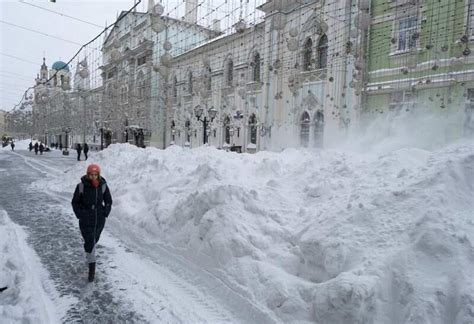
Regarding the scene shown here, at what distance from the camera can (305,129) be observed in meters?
20.6

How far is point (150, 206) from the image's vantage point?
792cm

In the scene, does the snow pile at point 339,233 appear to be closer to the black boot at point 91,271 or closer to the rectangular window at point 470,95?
the black boot at point 91,271

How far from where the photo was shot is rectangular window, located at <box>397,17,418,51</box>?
566 inches

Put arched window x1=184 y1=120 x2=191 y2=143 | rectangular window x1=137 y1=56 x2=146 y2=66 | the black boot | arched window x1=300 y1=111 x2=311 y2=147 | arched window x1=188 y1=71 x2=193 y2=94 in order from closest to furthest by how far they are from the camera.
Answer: the black boot < arched window x1=300 y1=111 x2=311 y2=147 < arched window x1=188 y1=71 x2=193 y2=94 < arched window x1=184 y1=120 x2=191 y2=143 < rectangular window x1=137 y1=56 x2=146 y2=66

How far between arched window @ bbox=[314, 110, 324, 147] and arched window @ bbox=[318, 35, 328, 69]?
263cm

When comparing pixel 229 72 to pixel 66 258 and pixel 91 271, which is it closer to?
pixel 66 258

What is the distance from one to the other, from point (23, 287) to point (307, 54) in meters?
18.5

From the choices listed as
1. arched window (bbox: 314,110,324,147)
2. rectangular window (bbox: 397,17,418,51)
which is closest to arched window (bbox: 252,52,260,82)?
arched window (bbox: 314,110,324,147)

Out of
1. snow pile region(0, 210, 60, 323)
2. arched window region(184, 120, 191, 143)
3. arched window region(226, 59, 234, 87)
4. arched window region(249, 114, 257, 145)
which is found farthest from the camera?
arched window region(184, 120, 191, 143)

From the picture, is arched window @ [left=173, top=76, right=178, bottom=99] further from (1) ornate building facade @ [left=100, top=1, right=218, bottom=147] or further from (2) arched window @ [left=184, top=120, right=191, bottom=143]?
(2) arched window @ [left=184, top=120, right=191, bottom=143]

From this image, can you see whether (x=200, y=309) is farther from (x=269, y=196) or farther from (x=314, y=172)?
(x=314, y=172)

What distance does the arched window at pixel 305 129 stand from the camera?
20328mm

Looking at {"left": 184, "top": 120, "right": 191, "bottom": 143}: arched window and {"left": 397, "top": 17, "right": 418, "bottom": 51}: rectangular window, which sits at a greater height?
{"left": 397, "top": 17, "right": 418, "bottom": 51}: rectangular window

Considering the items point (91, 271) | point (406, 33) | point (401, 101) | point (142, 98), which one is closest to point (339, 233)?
point (91, 271)
